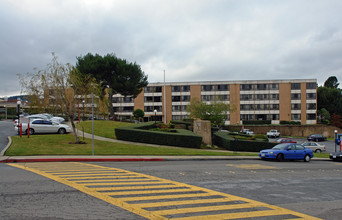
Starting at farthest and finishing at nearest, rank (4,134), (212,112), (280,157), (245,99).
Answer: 1. (245,99)
2. (212,112)
3. (4,134)
4. (280,157)

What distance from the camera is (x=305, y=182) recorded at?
36.1 ft

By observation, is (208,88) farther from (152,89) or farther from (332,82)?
(332,82)

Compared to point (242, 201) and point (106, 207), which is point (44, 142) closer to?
point (106, 207)

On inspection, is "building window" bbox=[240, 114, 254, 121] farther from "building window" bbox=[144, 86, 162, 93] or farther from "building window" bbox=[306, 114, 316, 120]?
"building window" bbox=[144, 86, 162, 93]

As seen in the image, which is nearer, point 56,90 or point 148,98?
point 56,90

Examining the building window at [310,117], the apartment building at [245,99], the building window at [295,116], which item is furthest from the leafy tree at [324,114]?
the building window at [295,116]

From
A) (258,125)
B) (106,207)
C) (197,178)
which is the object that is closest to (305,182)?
(197,178)

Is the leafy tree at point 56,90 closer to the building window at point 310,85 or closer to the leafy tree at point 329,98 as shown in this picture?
the building window at point 310,85

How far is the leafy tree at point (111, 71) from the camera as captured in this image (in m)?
45.8

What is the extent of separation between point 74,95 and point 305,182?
17.4 meters

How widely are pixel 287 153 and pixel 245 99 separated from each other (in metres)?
55.6

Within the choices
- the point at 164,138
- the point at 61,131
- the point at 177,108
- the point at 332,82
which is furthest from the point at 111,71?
the point at 332,82

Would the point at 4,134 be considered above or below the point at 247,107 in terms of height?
below

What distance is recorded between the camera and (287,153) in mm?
20391
